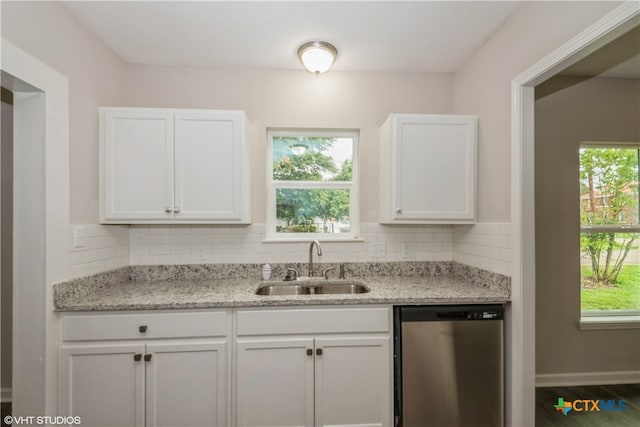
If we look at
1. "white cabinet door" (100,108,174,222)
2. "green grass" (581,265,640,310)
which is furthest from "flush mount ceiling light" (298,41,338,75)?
"green grass" (581,265,640,310)

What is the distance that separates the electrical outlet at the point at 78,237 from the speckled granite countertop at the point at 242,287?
210 millimetres

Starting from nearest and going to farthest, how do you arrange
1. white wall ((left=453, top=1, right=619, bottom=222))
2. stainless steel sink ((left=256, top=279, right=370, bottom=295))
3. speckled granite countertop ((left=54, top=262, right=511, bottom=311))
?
1. white wall ((left=453, top=1, right=619, bottom=222))
2. speckled granite countertop ((left=54, top=262, right=511, bottom=311))
3. stainless steel sink ((left=256, top=279, right=370, bottom=295))

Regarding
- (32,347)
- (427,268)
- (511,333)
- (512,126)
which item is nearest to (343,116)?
(512,126)

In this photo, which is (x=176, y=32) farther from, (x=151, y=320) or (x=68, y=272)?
(x=151, y=320)

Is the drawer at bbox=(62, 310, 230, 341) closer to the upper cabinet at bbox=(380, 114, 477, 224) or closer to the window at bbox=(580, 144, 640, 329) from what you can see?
the upper cabinet at bbox=(380, 114, 477, 224)

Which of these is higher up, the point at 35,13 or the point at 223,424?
the point at 35,13

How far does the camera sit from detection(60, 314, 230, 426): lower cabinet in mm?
1675

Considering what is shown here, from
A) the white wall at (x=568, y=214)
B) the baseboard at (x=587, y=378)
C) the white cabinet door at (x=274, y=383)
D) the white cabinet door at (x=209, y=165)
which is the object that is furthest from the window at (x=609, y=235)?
the white cabinet door at (x=209, y=165)

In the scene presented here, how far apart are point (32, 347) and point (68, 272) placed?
15.9 inches

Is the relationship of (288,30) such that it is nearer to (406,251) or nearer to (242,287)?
(242,287)

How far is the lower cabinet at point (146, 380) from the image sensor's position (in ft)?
5.49

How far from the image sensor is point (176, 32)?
1996mm

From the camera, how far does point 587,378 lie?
8.39 feet

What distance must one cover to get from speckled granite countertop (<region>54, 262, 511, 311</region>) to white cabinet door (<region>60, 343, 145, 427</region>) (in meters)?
0.25
